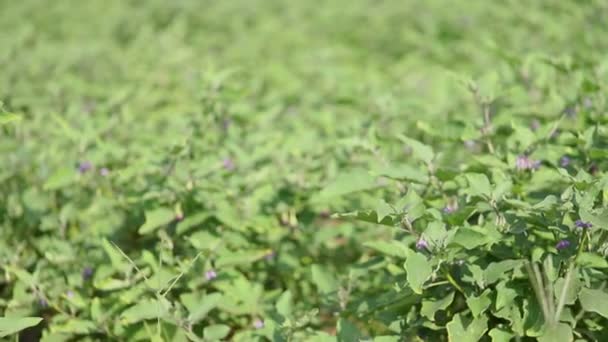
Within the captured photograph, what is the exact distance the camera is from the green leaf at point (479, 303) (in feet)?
6.79

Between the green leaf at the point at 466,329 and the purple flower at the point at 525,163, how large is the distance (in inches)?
25.8

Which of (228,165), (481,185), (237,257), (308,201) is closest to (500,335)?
(481,185)

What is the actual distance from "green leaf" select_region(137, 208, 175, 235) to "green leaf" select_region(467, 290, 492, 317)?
1.19 m

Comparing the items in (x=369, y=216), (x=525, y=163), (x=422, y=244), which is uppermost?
(x=369, y=216)

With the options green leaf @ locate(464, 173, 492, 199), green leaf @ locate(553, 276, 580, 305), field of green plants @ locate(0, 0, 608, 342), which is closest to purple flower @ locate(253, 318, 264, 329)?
field of green plants @ locate(0, 0, 608, 342)

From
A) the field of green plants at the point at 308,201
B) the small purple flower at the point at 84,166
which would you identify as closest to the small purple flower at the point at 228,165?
the field of green plants at the point at 308,201

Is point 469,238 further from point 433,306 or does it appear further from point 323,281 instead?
point 323,281

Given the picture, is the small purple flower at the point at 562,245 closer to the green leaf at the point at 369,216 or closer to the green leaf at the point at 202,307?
the green leaf at the point at 369,216

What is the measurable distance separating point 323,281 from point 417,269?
2.32ft

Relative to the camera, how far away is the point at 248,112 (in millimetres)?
3773

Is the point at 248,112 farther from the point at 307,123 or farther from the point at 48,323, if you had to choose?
the point at 48,323

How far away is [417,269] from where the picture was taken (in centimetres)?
198

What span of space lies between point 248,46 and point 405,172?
12.1 feet

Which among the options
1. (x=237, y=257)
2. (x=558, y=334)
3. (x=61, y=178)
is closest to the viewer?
(x=558, y=334)
